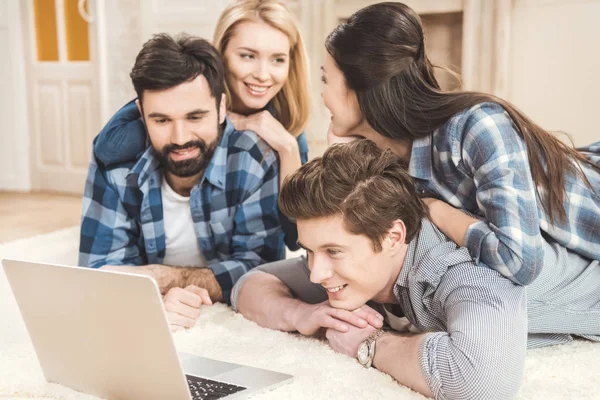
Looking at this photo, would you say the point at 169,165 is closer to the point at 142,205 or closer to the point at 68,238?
the point at 142,205

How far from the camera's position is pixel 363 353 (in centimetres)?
145

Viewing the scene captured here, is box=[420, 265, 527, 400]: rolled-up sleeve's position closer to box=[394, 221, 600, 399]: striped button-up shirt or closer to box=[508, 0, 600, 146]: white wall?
box=[394, 221, 600, 399]: striped button-up shirt

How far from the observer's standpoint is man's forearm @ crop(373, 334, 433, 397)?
131cm

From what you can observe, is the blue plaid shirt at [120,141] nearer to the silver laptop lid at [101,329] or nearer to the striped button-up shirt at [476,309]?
the striped button-up shirt at [476,309]

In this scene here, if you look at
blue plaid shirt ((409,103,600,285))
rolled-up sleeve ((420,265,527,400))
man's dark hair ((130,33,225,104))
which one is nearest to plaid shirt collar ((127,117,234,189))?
man's dark hair ((130,33,225,104))

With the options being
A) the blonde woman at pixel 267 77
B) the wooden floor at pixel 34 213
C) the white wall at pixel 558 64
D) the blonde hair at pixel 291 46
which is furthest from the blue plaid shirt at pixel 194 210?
the white wall at pixel 558 64

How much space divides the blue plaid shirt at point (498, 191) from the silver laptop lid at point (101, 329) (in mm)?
692

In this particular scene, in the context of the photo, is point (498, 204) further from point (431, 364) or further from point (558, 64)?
point (558, 64)

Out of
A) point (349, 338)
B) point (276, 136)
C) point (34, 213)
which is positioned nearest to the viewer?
point (349, 338)

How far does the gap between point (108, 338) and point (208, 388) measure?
226 mm

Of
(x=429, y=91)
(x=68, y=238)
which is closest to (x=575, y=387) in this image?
(x=429, y=91)

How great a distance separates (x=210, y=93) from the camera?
6.70ft

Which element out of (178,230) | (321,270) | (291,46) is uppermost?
(291,46)

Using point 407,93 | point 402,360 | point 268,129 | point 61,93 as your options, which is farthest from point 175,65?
point 61,93
